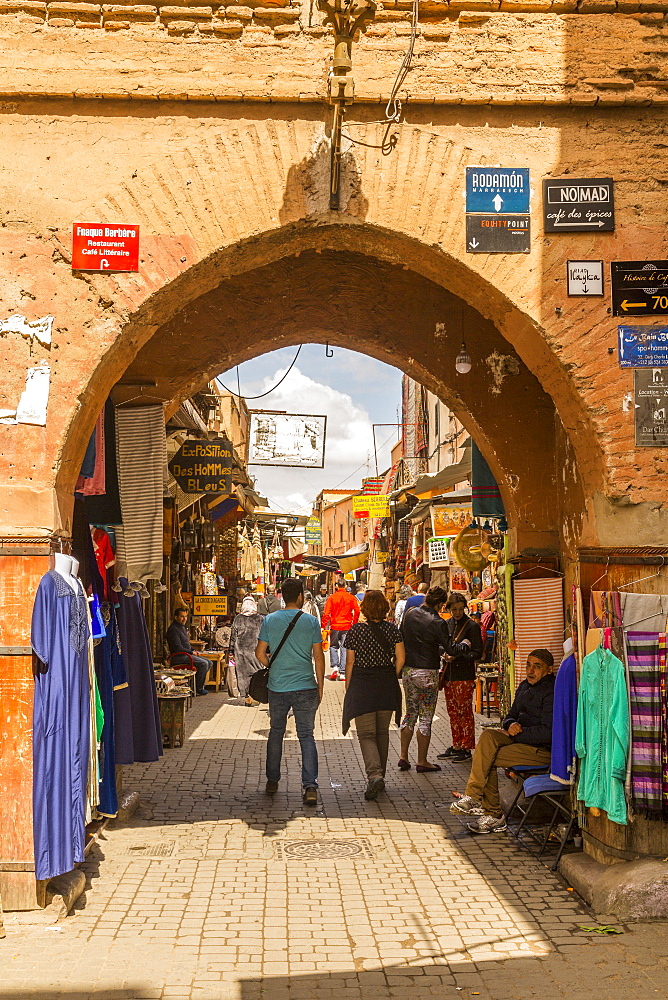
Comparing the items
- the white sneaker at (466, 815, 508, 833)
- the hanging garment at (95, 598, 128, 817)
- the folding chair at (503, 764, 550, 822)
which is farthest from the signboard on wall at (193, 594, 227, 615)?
the folding chair at (503, 764, 550, 822)

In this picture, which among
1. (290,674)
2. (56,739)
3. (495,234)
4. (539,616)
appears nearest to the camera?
(56,739)

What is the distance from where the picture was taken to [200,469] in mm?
11914

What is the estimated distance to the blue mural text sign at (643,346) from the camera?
18.0 ft

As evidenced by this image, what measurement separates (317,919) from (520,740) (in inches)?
Answer: 89.6

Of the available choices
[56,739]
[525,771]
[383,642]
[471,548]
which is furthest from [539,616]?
[471,548]

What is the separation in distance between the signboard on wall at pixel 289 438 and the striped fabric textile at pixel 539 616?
823 centimetres

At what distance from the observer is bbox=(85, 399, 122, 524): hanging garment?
22.0ft

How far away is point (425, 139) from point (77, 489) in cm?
319

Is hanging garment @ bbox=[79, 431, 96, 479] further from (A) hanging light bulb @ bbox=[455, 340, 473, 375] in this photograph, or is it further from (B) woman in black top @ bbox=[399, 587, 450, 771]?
(B) woman in black top @ bbox=[399, 587, 450, 771]

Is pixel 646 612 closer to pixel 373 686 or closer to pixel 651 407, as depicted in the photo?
pixel 651 407

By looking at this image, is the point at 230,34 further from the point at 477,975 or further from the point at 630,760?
the point at 477,975

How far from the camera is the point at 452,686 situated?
9.15 m

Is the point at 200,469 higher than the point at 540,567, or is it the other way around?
the point at 200,469

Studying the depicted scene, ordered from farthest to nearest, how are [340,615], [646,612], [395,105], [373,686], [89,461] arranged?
[340,615] < [373,686] < [89,461] < [395,105] < [646,612]
